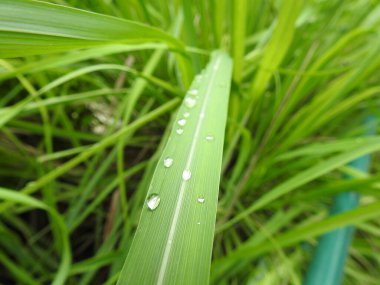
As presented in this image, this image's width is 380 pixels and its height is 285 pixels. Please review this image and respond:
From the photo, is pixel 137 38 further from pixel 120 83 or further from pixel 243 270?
pixel 243 270

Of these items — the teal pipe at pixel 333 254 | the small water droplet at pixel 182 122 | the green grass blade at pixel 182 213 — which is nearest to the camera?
the green grass blade at pixel 182 213

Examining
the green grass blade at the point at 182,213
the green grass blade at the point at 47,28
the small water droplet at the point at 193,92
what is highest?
the small water droplet at the point at 193,92

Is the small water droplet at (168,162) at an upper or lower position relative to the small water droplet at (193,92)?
lower

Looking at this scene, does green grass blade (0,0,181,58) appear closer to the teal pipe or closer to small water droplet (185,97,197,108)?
small water droplet (185,97,197,108)

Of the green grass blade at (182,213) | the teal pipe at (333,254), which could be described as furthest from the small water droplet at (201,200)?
the teal pipe at (333,254)

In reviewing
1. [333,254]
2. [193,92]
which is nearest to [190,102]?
[193,92]

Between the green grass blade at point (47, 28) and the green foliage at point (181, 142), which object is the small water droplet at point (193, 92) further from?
the green grass blade at point (47, 28)

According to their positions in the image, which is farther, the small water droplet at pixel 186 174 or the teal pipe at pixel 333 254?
the teal pipe at pixel 333 254

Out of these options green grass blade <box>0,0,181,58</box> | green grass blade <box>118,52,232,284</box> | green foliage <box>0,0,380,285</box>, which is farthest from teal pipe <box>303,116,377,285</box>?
green grass blade <box>0,0,181,58</box>

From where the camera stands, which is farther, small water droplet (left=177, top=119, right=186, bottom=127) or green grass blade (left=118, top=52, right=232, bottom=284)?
small water droplet (left=177, top=119, right=186, bottom=127)
